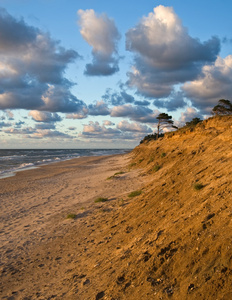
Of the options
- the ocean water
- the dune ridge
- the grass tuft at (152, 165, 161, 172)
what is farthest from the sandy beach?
the ocean water

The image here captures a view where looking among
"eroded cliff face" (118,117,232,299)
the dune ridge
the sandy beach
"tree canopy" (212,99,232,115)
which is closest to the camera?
"eroded cliff face" (118,117,232,299)

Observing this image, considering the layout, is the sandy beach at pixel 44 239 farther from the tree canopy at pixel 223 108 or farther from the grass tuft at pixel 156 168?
the tree canopy at pixel 223 108

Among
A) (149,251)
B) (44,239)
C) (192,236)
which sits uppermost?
(192,236)

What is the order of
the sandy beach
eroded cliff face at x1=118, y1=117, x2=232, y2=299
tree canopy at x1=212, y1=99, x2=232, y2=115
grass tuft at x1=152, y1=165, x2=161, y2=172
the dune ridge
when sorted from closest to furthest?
1. eroded cliff face at x1=118, y1=117, x2=232, y2=299
2. the dune ridge
3. the sandy beach
4. grass tuft at x1=152, y1=165, x2=161, y2=172
5. tree canopy at x1=212, y1=99, x2=232, y2=115

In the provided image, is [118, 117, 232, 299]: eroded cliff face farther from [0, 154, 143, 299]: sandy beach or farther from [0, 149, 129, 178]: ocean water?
[0, 149, 129, 178]: ocean water

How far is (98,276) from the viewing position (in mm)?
5281

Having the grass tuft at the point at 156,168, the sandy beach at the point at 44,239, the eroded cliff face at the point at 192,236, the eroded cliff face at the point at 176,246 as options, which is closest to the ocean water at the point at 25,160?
the sandy beach at the point at 44,239

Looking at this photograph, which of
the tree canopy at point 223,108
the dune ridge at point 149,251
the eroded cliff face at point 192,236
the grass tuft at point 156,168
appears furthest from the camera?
the tree canopy at point 223,108

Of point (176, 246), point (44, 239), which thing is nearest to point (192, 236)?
point (176, 246)

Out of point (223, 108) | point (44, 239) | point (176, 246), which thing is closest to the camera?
point (176, 246)

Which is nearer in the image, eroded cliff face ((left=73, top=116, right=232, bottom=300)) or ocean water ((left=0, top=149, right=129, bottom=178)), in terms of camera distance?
eroded cliff face ((left=73, top=116, right=232, bottom=300))

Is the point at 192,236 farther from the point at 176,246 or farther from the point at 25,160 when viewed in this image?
the point at 25,160

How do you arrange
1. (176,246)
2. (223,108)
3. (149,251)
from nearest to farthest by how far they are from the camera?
(176,246), (149,251), (223,108)

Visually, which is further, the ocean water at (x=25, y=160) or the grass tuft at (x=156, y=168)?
the ocean water at (x=25, y=160)
